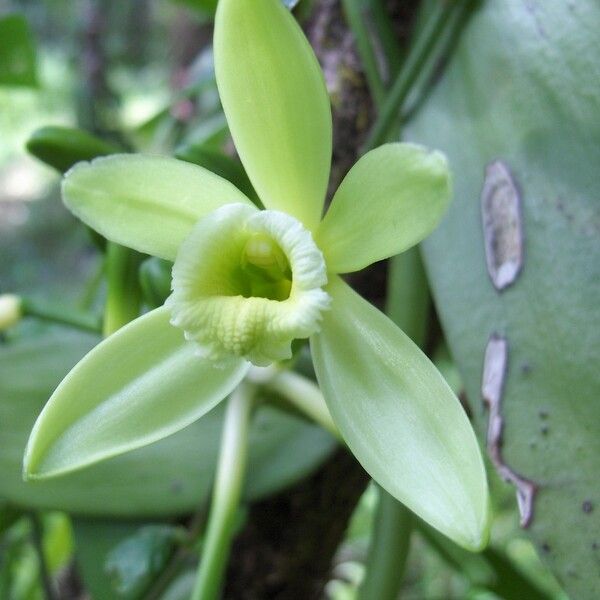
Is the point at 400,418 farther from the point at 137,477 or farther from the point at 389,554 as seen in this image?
the point at 137,477

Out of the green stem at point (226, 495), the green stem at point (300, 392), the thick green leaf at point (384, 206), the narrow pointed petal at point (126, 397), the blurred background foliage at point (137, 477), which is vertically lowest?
the blurred background foliage at point (137, 477)

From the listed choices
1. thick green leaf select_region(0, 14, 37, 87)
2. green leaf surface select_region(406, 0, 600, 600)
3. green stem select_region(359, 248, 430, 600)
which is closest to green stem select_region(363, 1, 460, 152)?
green leaf surface select_region(406, 0, 600, 600)

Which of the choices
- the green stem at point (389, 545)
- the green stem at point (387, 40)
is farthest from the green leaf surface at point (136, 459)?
the green stem at point (387, 40)

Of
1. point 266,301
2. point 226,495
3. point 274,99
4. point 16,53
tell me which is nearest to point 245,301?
point 266,301

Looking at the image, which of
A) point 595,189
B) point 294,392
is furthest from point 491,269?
point 294,392

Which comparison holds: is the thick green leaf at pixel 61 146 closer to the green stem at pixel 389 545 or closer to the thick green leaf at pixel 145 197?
the thick green leaf at pixel 145 197

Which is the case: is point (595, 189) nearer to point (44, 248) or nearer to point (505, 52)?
point (505, 52)

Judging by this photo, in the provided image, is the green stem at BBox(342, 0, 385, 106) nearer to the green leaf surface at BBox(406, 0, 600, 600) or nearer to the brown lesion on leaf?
the green leaf surface at BBox(406, 0, 600, 600)
